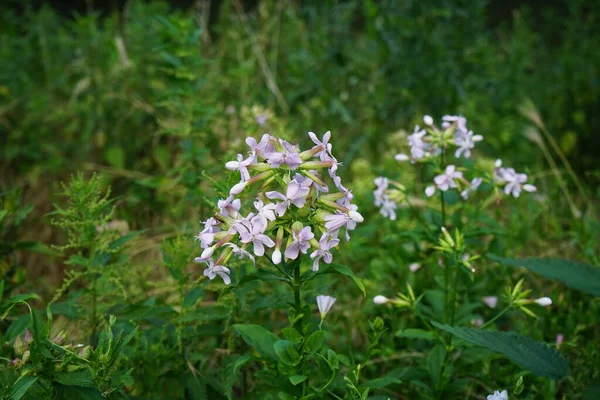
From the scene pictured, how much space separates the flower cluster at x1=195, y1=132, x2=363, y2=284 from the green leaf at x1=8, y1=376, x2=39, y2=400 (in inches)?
15.5

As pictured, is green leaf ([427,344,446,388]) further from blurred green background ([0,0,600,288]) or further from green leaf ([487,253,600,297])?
blurred green background ([0,0,600,288])

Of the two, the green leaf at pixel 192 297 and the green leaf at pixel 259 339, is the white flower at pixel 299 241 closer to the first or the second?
the green leaf at pixel 259 339

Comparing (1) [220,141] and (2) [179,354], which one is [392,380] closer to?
(2) [179,354]

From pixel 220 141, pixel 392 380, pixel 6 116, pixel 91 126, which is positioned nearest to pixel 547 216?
pixel 220 141

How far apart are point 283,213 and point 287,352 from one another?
0.29m

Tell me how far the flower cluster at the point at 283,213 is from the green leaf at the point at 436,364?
57 cm

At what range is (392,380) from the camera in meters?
1.42

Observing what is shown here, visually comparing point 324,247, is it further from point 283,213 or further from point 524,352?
point 524,352

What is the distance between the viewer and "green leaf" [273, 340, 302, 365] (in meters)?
1.31

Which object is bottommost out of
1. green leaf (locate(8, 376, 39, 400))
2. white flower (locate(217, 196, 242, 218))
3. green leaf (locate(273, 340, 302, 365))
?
green leaf (locate(273, 340, 302, 365))

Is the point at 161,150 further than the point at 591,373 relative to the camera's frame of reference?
→ Yes

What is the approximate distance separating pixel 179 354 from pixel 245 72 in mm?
1821

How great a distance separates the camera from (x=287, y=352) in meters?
1.33

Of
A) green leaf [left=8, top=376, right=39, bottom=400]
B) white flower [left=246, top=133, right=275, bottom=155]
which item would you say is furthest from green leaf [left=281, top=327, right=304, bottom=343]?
green leaf [left=8, top=376, right=39, bottom=400]
